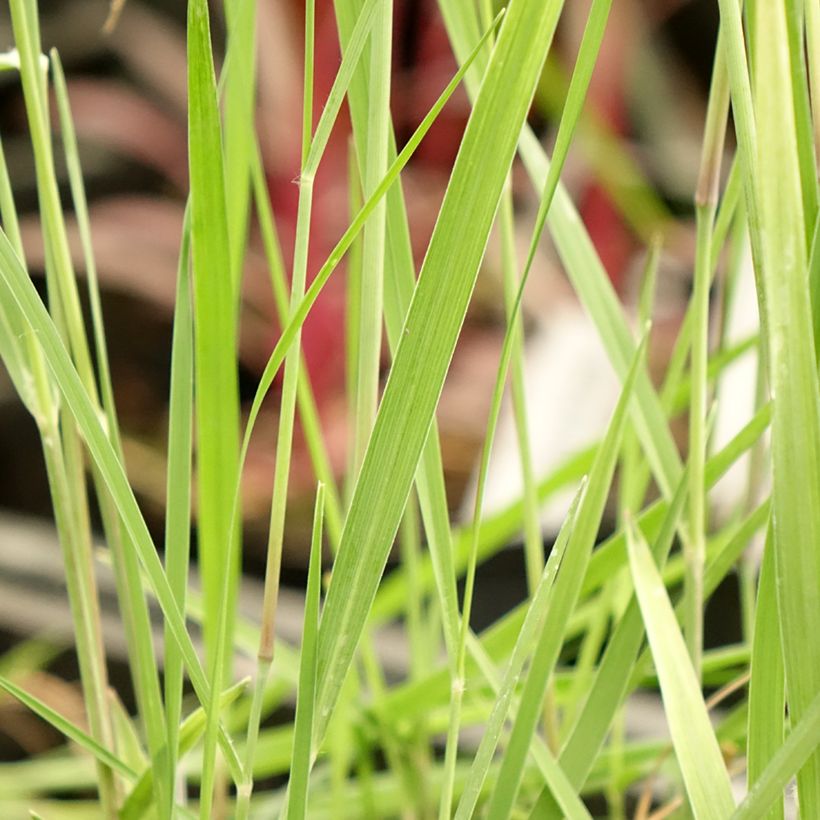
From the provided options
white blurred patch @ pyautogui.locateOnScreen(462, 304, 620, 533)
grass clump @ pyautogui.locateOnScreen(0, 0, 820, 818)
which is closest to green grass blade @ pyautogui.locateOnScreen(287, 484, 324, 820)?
grass clump @ pyautogui.locateOnScreen(0, 0, 820, 818)

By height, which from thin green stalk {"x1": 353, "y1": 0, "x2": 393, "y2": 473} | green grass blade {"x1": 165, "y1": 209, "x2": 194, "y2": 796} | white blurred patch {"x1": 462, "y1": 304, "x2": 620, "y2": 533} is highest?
thin green stalk {"x1": 353, "y1": 0, "x2": 393, "y2": 473}

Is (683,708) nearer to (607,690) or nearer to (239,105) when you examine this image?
(607,690)

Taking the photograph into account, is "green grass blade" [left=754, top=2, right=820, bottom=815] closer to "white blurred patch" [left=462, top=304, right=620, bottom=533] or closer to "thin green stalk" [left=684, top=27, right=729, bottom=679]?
"thin green stalk" [left=684, top=27, right=729, bottom=679]

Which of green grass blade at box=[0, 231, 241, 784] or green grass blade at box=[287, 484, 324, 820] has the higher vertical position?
green grass blade at box=[0, 231, 241, 784]

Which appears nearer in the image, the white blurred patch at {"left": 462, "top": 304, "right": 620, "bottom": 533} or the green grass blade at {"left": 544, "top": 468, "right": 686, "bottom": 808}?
the green grass blade at {"left": 544, "top": 468, "right": 686, "bottom": 808}

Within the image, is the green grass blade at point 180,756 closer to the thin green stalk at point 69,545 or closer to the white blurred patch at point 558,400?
the thin green stalk at point 69,545

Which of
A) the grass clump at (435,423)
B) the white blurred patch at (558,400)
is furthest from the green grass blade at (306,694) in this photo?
the white blurred patch at (558,400)

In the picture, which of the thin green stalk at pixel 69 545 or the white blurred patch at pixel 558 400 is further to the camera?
the white blurred patch at pixel 558 400

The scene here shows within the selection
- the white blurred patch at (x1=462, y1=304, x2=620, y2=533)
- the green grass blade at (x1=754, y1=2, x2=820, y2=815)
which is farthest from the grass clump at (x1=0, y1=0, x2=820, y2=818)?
the white blurred patch at (x1=462, y1=304, x2=620, y2=533)

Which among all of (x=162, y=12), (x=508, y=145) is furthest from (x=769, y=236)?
(x=162, y=12)
